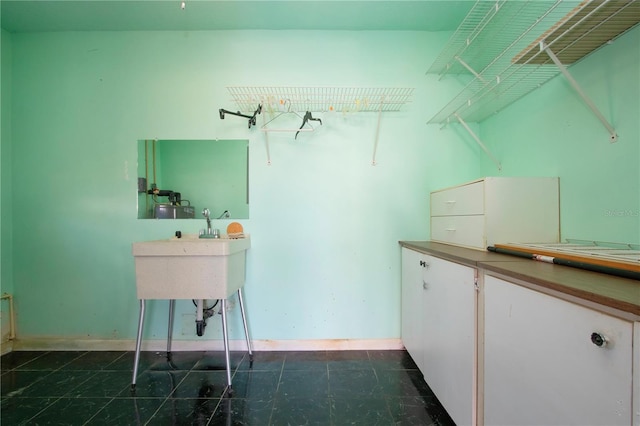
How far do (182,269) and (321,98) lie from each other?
1.55 meters

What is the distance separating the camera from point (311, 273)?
1827 millimetres

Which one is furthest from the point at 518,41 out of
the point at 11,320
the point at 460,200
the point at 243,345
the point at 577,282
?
the point at 11,320

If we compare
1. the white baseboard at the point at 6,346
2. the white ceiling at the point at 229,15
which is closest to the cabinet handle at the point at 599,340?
the white ceiling at the point at 229,15

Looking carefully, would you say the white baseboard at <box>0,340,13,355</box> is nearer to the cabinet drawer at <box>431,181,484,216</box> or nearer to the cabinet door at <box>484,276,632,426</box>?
the cabinet door at <box>484,276,632,426</box>

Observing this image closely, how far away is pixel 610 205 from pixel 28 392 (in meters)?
3.21

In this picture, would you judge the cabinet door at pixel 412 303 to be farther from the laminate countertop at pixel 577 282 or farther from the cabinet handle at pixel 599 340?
the cabinet handle at pixel 599 340

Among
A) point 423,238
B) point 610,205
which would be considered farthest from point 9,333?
point 610,205

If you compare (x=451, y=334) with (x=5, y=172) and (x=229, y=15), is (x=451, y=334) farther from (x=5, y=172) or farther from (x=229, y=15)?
(x=5, y=172)

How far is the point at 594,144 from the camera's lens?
1.05 metres

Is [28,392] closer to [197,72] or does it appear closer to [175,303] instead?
[175,303]

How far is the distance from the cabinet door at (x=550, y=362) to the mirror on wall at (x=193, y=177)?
5.56ft

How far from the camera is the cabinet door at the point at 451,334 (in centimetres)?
95

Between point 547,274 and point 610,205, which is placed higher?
point 610,205

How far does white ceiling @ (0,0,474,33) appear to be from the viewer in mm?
1619
